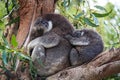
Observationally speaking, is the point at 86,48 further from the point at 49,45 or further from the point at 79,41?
the point at 49,45

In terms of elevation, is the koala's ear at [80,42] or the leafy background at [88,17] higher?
the leafy background at [88,17]

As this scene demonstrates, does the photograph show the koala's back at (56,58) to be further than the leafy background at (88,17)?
Yes

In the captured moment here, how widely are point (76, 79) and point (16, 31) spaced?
1.12m

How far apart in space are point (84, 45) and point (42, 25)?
640 millimetres

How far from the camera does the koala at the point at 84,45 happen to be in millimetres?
3447

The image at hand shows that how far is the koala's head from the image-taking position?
149 inches

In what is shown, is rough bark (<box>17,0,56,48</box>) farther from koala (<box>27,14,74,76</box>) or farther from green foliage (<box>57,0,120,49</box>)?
green foliage (<box>57,0,120,49</box>)

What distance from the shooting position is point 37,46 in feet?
12.0

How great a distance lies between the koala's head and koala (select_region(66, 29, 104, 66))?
0.34 meters

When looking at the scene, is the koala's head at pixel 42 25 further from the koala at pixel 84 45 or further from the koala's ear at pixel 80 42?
the koala's ear at pixel 80 42

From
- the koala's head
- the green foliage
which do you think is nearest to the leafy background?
the green foliage

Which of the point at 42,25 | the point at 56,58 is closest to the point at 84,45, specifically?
the point at 56,58

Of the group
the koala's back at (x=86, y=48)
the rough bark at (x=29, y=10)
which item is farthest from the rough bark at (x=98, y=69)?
the rough bark at (x=29, y=10)

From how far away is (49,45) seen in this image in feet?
12.1
